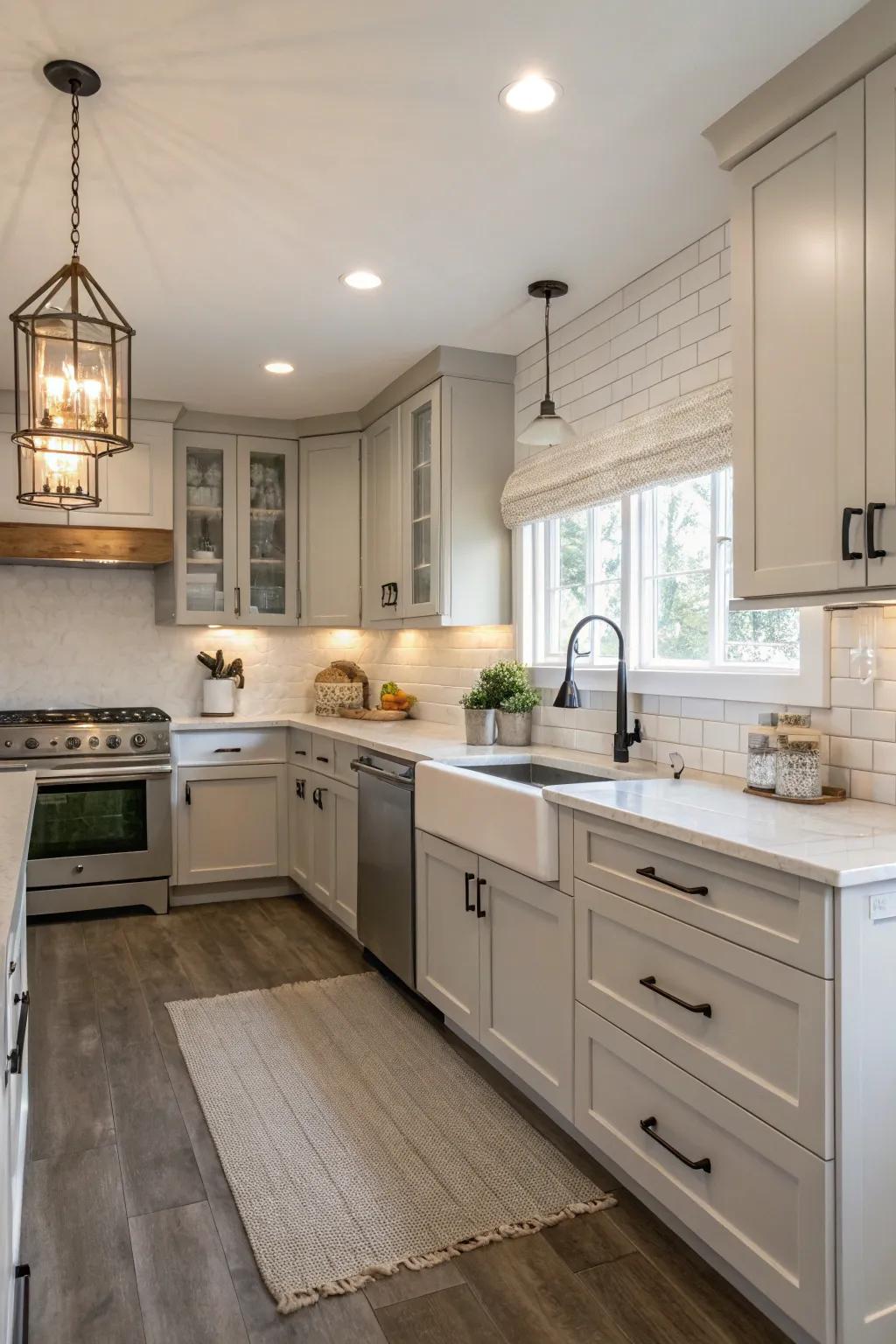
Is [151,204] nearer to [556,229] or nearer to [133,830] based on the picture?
[556,229]

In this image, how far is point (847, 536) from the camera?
190 cm

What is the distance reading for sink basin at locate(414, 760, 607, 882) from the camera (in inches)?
94.3

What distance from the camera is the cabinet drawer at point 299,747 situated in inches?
182

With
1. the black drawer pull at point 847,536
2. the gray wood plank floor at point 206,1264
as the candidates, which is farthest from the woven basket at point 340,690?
the black drawer pull at point 847,536

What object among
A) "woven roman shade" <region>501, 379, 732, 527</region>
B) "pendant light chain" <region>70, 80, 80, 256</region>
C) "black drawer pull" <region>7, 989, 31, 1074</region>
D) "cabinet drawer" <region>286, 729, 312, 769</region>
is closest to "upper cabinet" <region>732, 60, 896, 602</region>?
"woven roman shade" <region>501, 379, 732, 527</region>

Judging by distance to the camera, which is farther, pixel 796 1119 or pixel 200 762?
pixel 200 762

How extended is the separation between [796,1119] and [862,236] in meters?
1.66

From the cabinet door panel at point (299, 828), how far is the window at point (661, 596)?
4.88ft

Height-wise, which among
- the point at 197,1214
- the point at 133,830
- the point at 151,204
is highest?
the point at 151,204

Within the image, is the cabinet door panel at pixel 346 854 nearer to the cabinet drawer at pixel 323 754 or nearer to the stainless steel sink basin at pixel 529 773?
the cabinet drawer at pixel 323 754

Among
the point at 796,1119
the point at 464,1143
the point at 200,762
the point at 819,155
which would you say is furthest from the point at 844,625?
the point at 200,762

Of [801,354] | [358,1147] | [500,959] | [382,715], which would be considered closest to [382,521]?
[382,715]

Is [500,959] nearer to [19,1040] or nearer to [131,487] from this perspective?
[19,1040]

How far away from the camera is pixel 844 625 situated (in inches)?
91.0
